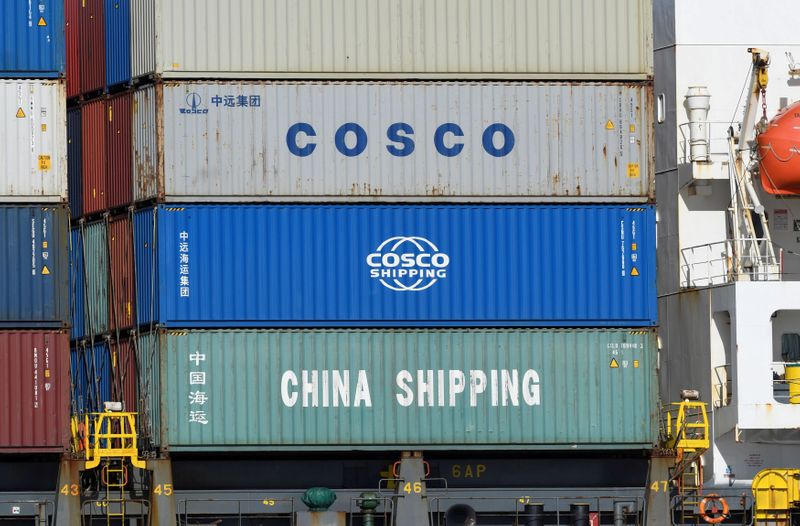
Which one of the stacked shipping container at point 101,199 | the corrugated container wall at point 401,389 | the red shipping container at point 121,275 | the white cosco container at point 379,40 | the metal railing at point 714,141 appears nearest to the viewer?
the corrugated container wall at point 401,389

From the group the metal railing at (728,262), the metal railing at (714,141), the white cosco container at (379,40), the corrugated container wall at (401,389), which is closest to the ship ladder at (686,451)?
the corrugated container wall at (401,389)

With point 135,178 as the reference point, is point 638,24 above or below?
above

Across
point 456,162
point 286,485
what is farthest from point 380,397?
point 456,162

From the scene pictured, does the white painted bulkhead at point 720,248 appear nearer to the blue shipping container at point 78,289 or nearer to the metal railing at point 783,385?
the metal railing at point 783,385

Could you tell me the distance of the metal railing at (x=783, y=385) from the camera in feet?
125

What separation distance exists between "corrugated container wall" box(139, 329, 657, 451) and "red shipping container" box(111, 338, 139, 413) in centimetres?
58

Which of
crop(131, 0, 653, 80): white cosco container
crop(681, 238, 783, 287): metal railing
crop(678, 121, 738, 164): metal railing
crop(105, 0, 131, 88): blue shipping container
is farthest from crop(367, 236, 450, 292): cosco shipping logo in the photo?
crop(678, 121, 738, 164): metal railing

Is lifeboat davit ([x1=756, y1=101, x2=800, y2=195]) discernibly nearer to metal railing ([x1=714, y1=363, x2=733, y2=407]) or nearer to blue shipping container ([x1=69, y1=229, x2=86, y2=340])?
metal railing ([x1=714, y1=363, x2=733, y2=407])

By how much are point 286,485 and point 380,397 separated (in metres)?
2.49

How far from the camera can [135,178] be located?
36.7 meters

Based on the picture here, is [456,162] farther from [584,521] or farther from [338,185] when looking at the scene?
[584,521]

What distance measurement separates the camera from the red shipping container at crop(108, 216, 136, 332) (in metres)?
36.9

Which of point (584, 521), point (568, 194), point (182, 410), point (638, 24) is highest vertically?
point (638, 24)

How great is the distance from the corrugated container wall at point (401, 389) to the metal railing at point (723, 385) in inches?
125
